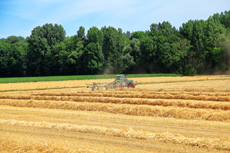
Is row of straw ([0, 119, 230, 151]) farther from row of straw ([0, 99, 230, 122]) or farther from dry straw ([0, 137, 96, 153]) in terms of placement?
row of straw ([0, 99, 230, 122])

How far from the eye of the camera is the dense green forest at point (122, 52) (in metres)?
71.9

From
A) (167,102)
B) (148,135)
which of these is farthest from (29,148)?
(167,102)

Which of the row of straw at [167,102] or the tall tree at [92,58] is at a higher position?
the tall tree at [92,58]

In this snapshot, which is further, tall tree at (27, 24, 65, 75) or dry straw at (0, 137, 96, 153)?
tall tree at (27, 24, 65, 75)

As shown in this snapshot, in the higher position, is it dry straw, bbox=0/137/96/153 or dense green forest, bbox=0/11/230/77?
dense green forest, bbox=0/11/230/77

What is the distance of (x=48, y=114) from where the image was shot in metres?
13.3

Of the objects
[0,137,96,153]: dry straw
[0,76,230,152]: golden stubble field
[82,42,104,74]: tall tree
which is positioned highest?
[82,42,104,74]: tall tree

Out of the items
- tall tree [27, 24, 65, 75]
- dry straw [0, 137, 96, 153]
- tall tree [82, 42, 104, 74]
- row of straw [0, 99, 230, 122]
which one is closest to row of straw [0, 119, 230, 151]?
dry straw [0, 137, 96, 153]

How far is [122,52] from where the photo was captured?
9238 centimetres

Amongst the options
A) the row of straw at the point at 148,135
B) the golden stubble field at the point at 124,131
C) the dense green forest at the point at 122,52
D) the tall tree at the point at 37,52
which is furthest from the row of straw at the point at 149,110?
the tall tree at the point at 37,52

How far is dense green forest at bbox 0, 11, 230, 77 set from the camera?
71938 millimetres

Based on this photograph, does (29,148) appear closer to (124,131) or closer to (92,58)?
(124,131)

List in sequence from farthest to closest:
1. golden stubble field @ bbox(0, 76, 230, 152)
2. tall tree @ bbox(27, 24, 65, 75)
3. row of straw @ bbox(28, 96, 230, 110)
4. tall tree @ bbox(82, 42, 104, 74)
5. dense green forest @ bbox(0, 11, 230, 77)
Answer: tall tree @ bbox(27, 24, 65, 75) → tall tree @ bbox(82, 42, 104, 74) → dense green forest @ bbox(0, 11, 230, 77) → row of straw @ bbox(28, 96, 230, 110) → golden stubble field @ bbox(0, 76, 230, 152)

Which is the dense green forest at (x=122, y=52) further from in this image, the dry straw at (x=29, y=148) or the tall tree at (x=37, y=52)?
the dry straw at (x=29, y=148)
